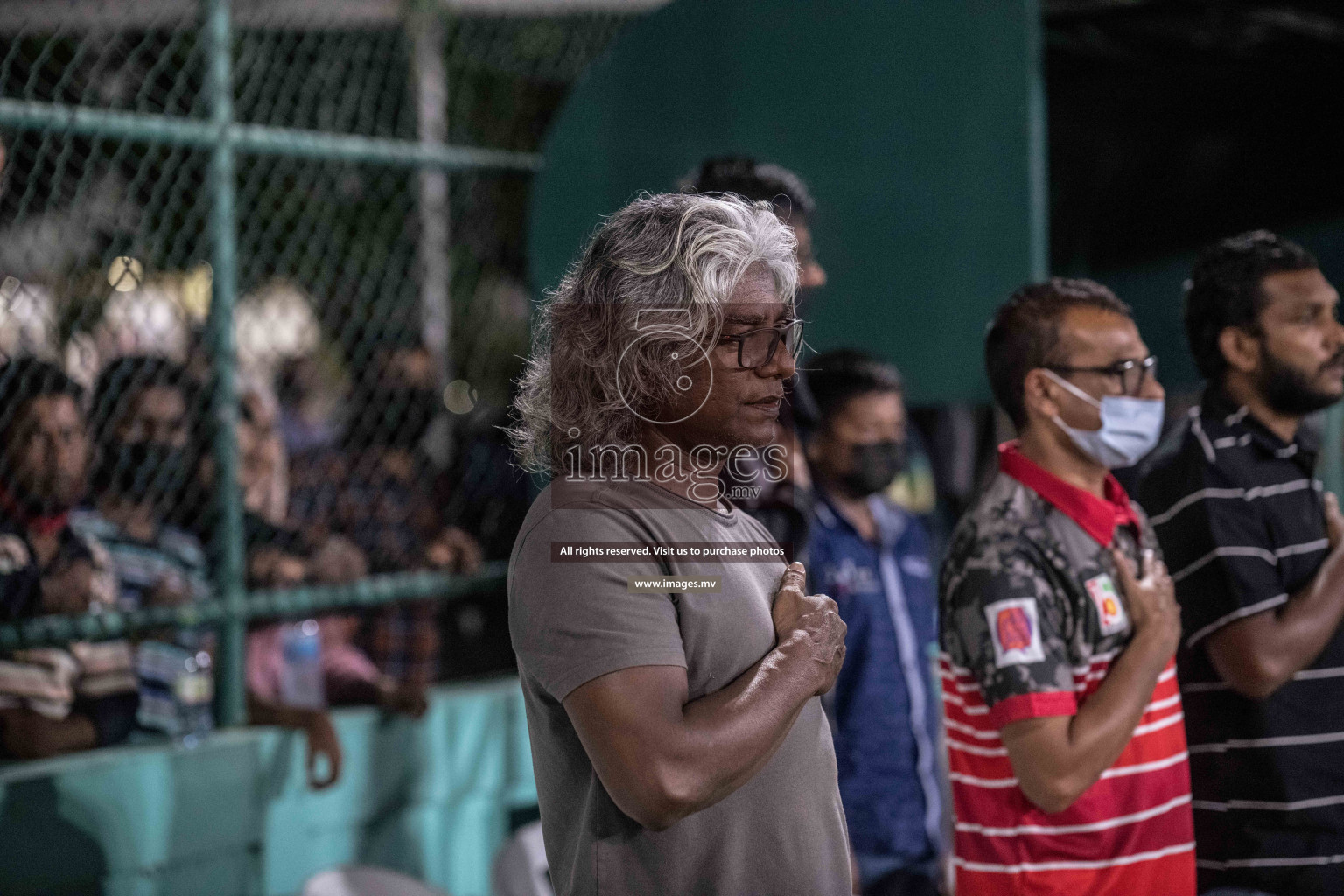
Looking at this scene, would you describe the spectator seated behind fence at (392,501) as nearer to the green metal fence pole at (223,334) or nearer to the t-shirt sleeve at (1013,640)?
the green metal fence pole at (223,334)

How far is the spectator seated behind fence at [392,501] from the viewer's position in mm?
3750

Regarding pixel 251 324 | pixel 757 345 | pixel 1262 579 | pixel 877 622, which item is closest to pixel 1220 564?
pixel 1262 579

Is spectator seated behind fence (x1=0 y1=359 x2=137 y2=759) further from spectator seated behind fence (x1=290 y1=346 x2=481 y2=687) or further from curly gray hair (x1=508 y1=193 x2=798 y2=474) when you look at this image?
curly gray hair (x1=508 y1=193 x2=798 y2=474)

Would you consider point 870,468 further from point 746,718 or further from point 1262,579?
point 746,718

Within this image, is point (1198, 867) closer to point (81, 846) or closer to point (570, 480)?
point (570, 480)

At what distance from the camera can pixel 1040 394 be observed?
213 cm

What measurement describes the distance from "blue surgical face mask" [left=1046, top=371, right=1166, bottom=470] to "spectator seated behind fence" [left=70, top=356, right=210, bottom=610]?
2.18 meters

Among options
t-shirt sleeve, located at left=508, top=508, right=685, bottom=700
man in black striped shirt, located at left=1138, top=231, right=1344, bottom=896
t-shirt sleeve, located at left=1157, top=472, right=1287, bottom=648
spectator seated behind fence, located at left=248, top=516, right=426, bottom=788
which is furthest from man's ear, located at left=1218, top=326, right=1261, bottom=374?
spectator seated behind fence, located at left=248, top=516, right=426, bottom=788

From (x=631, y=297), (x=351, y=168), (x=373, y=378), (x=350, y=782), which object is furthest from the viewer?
(x=351, y=168)

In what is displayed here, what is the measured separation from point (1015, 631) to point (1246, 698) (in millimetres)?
632

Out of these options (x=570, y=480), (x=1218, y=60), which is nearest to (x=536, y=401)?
(x=570, y=480)

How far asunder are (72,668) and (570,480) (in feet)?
6.19

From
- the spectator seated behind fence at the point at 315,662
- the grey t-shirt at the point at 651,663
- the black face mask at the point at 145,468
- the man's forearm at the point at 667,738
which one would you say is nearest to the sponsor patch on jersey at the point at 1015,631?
the grey t-shirt at the point at 651,663

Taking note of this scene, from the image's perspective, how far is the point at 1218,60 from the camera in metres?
5.94
